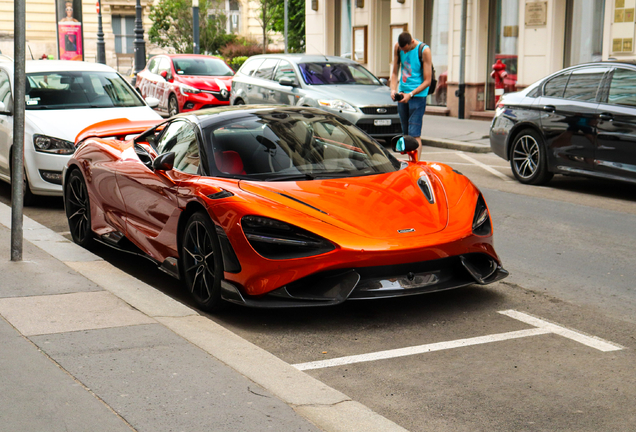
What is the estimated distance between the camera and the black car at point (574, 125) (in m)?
9.76

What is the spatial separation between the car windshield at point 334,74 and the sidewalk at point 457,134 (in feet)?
5.28

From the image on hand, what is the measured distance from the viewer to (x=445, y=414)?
395 centimetres

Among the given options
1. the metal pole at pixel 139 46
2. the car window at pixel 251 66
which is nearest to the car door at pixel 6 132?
the car window at pixel 251 66

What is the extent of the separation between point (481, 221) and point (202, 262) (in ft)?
6.05

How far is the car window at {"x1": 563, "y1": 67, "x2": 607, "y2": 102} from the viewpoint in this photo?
10250 mm

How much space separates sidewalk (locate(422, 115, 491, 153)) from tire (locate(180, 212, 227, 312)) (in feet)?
32.7

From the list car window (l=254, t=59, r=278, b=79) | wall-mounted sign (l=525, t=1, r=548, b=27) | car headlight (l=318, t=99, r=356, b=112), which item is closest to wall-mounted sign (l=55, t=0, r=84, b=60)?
car window (l=254, t=59, r=278, b=79)

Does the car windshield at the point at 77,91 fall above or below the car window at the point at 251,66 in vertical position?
below

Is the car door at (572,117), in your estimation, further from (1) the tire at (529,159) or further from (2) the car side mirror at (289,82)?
(2) the car side mirror at (289,82)

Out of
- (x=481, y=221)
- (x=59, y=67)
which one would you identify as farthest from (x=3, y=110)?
(x=481, y=221)

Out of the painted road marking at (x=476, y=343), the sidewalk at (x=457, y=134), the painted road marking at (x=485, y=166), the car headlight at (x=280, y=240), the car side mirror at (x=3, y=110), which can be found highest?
the car side mirror at (x=3, y=110)

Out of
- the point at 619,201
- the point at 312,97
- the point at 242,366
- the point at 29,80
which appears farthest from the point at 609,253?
the point at 312,97

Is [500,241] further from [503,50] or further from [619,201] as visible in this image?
[503,50]

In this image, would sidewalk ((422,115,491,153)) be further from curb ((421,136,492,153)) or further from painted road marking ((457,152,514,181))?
painted road marking ((457,152,514,181))
